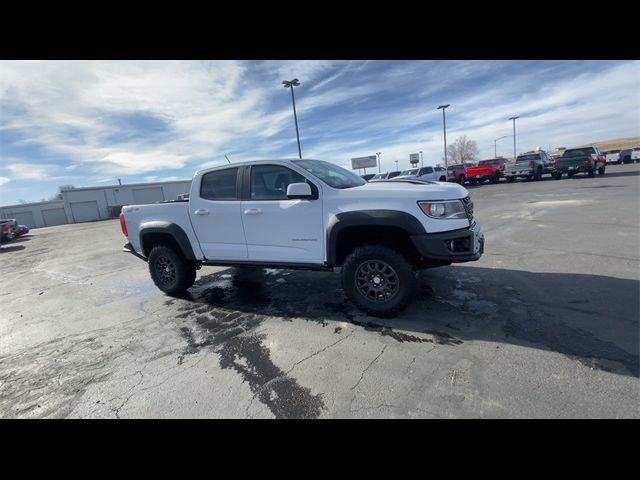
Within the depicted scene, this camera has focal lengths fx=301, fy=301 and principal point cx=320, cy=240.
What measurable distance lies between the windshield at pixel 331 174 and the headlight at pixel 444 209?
1.12 metres

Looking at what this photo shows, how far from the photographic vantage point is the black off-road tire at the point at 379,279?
3.46 metres

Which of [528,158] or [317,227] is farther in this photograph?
[528,158]

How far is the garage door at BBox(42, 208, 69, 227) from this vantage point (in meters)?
43.5

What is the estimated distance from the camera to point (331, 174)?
14.1 feet

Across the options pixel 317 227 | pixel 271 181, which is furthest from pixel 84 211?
pixel 317 227

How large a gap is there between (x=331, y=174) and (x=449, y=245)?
189 cm

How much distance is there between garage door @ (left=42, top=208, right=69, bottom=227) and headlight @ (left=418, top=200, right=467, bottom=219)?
181ft

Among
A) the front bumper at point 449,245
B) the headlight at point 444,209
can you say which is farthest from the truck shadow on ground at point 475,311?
the headlight at point 444,209

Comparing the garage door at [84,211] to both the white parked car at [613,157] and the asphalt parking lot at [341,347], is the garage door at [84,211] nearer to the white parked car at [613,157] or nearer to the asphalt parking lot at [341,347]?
the asphalt parking lot at [341,347]

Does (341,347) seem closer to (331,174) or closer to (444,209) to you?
(444,209)

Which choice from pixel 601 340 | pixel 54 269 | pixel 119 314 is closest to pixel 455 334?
pixel 601 340
